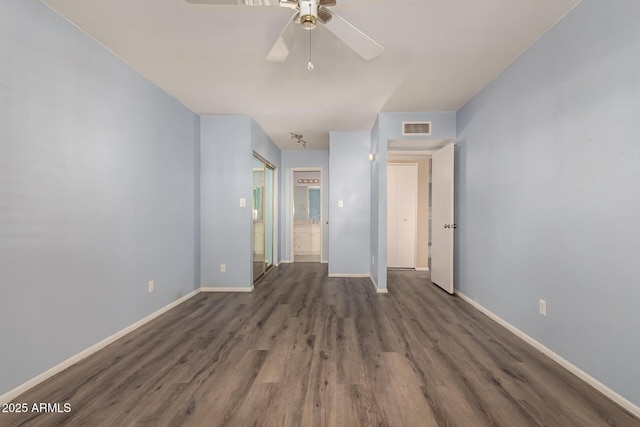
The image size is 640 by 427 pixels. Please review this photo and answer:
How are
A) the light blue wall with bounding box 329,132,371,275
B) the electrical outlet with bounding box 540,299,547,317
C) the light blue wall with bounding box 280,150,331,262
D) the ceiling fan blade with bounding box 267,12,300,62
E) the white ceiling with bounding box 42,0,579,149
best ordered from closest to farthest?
the ceiling fan blade with bounding box 267,12,300,62 → the white ceiling with bounding box 42,0,579,149 → the electrical outlet with bounding box 540,299,547,317 → the light blue wall with bounding box 329,132,371,275 → the light blue wall with bounding box 280,150,331,262

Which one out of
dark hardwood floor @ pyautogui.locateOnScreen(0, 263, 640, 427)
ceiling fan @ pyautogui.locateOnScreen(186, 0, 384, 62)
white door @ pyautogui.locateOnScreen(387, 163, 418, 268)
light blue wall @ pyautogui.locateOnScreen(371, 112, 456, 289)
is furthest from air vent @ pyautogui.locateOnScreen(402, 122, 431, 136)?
dark hardwood floor @ pyautogui.locateOnScreen(0, 263, 640, 427)

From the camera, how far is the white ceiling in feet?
5.73

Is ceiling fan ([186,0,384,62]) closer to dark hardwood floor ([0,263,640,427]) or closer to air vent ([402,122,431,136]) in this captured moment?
air vent ([402,122,431,136])

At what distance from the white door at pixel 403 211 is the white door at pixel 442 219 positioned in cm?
101

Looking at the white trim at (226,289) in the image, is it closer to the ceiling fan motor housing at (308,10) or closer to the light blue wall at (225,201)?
the light blue wall at (225,201)

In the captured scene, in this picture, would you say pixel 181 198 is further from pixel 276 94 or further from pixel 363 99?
pixel 363 99

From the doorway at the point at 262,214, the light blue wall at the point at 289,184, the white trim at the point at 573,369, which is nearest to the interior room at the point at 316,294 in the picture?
the white trim at the point at 573,369

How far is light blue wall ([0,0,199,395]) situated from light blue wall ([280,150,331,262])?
3207mm

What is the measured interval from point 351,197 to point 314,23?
Answer: 3173 mm

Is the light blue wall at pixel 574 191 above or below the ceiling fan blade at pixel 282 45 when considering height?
below

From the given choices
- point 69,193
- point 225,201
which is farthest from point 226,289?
point 69,193

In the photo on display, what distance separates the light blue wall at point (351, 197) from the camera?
440 cm

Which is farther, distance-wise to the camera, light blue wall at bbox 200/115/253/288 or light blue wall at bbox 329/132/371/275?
light blue wall at bbox 329/132/371/275

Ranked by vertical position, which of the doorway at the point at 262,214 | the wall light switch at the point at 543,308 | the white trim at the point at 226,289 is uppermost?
the doorway at the point at 262,214
